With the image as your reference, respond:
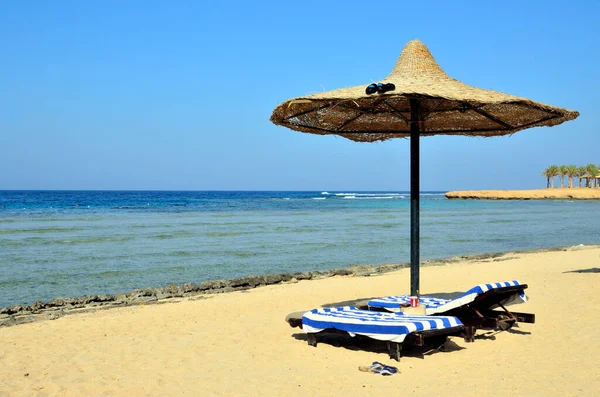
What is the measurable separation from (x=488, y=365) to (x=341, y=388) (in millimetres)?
1491

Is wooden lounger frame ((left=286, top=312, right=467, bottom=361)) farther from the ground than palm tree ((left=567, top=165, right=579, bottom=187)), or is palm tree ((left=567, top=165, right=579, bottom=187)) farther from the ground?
palm tree ((left=567, top=165, right=579, bottom=187))

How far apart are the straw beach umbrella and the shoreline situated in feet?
14.5

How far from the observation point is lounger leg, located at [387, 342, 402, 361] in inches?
206

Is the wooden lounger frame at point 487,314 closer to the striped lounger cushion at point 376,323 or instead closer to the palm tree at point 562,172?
the striped lounger cushion at point 376,323

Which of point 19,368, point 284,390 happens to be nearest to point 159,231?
point 19,368

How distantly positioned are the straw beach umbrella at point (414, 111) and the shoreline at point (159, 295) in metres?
4.43

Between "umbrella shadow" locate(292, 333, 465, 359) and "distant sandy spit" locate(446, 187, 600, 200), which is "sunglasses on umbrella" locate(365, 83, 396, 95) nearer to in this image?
"umbrella shadow" locate(292, 333, 465, 359)

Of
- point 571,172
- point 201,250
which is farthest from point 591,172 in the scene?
point 201,250

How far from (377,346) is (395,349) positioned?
590mm

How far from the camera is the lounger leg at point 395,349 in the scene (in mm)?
5230

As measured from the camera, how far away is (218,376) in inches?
196

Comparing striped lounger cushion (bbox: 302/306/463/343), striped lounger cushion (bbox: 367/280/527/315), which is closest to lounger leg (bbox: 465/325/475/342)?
striped lounger cushion (bbox: 367/280/527/315)

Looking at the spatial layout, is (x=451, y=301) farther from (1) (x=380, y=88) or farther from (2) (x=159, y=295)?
(2) (x=159, y=295)

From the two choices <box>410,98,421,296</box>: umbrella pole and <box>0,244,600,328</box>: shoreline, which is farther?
<box>0,244,600,328</box>: shoreline
